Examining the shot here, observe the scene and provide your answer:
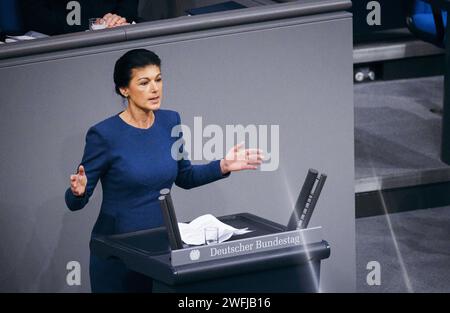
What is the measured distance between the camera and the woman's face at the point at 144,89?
13.5 ft

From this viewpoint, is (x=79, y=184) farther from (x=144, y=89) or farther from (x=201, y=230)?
(x=201, y=230)

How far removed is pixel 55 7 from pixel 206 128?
4.40 feet

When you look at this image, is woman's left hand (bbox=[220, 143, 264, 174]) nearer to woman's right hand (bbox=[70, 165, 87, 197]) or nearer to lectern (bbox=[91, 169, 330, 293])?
lectern (bbox=[91, 169, 330, 293])

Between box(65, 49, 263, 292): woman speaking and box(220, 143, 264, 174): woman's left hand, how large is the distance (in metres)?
0.01

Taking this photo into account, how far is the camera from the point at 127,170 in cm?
404

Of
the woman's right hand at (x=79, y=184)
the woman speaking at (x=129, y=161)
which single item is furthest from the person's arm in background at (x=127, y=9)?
the woman's right hand at (x=79, y=184)

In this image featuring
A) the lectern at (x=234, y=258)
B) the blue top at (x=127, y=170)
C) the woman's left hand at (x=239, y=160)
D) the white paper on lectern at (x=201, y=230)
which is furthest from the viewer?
the woman's left hand at (x=239, y=160)

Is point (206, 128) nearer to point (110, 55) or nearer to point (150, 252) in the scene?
point (110, 55)

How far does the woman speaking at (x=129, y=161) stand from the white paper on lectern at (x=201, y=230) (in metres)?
0.22

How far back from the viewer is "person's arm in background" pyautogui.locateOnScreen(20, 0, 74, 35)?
17.4 ft

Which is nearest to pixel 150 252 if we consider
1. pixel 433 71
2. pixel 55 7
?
pixel 55 7

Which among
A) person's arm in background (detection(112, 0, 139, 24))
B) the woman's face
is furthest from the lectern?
person's arm in background (detection(112, 0, 139, 24))

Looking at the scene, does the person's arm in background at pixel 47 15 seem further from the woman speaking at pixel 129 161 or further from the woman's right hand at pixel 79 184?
the woman's right hand at pixel 79 184

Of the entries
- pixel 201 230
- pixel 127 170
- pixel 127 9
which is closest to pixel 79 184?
pixel 127 170
